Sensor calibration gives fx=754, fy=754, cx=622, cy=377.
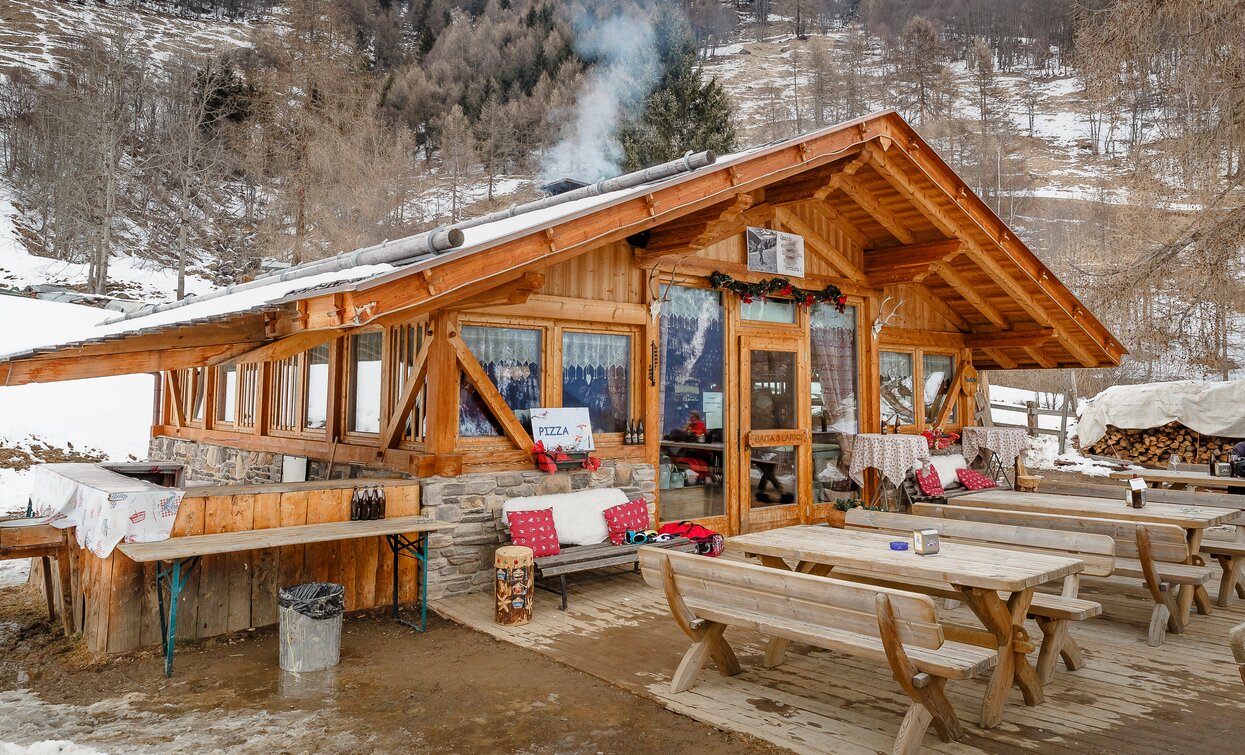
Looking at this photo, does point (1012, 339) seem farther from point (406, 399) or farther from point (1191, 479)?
A: point (406, 399)

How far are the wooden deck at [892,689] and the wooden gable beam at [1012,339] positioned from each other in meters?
5.01

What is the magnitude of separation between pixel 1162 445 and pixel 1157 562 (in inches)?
463

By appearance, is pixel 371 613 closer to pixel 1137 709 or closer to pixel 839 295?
pixel 1137 709

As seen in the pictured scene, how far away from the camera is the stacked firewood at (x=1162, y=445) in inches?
541

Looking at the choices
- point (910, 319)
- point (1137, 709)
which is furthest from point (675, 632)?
point (910, 319)

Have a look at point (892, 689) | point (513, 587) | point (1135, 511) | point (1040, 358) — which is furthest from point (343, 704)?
point (1040, 358)

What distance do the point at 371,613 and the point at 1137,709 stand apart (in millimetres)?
4602

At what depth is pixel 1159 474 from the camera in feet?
29.5

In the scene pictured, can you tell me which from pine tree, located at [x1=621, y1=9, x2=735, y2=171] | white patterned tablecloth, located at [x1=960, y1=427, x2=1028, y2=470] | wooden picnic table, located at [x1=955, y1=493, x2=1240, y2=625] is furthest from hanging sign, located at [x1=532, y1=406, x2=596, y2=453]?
pine tree, located at [x1=621, y1=9, x2=735, y2=171]

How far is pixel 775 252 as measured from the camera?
8141 mm

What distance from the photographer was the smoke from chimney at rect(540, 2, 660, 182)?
23.3m

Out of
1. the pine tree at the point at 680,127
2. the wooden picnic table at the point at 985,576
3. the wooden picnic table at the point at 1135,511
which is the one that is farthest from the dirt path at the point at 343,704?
the pine tree at the point at 680,127

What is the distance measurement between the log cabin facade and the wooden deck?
6.00 ft

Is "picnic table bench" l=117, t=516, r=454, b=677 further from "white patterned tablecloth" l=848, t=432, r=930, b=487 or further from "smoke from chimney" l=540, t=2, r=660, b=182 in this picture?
"smoke from chimney" l=540, t=2, r=660, b=182
